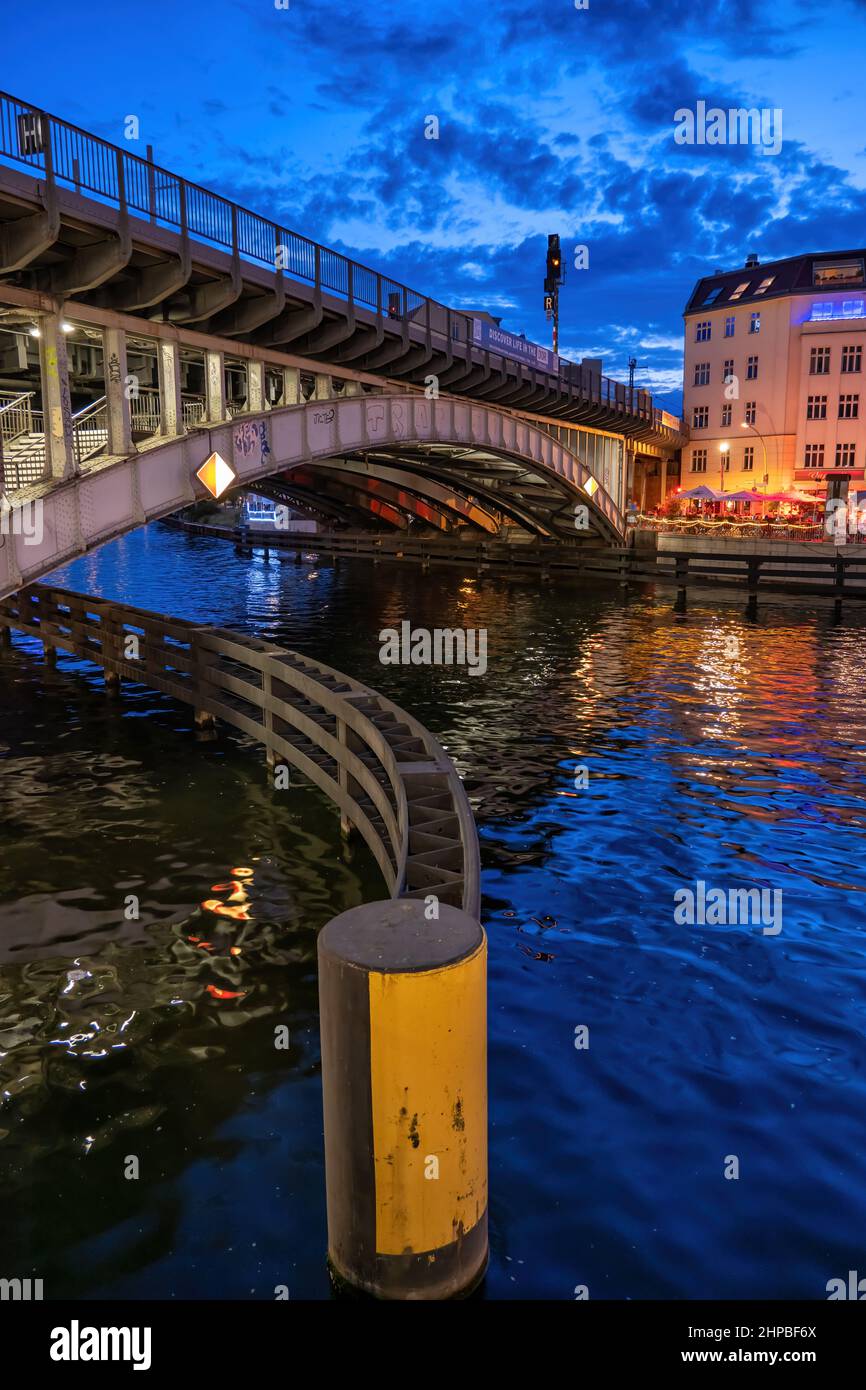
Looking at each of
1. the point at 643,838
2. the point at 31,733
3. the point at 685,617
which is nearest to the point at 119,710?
the point at 31,733

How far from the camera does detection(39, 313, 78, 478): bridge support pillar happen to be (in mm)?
16031

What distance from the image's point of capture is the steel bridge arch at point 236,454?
15969mm

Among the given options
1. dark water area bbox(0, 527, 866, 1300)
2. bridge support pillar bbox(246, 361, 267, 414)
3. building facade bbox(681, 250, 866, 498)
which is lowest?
dark water area bbox(0, 527, 866, 1300)

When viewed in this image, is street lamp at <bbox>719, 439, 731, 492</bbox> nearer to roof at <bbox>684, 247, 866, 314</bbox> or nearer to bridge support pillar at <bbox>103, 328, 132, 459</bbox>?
roof at <bbox>684, 247, 866, 314</bbox>

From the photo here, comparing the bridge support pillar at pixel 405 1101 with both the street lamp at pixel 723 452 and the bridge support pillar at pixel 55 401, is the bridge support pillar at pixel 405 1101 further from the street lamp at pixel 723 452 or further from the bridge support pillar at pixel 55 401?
the street lamp at pixel 723 452

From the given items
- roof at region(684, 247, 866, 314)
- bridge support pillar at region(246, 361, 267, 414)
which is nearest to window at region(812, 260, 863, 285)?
roof at region(684, 247, 866, 314)

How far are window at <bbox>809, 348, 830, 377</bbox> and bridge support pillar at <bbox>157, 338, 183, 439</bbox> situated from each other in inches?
2616

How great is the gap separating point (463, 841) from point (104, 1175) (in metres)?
3.59

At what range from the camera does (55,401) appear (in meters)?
16.0

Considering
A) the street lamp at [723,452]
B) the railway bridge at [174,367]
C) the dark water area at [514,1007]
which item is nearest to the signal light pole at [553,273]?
the railway bridge at [174,367]

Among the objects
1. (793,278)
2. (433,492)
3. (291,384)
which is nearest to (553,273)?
(433,492)
